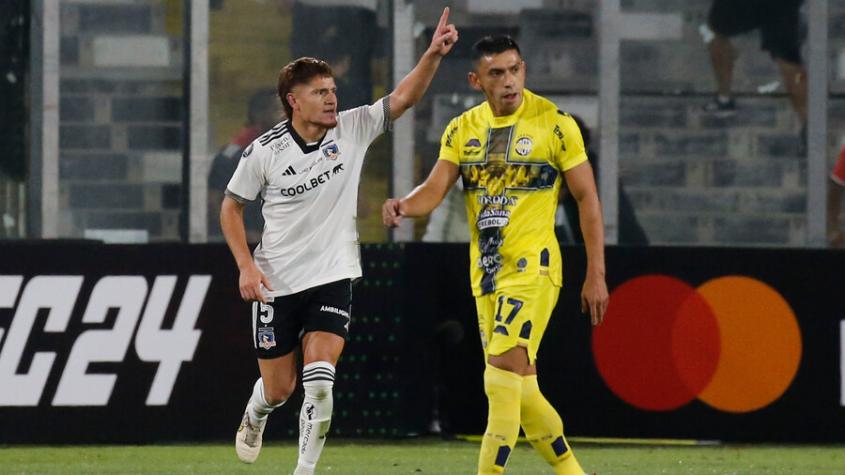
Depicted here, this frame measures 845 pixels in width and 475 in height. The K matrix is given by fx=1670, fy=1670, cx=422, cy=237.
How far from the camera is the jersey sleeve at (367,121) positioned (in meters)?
7.27

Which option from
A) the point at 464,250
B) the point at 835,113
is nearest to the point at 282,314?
the point at 464,250

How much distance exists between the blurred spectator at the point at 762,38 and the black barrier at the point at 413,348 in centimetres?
97

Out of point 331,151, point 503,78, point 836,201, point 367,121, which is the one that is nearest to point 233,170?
point 367,121

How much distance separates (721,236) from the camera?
9.88 meters

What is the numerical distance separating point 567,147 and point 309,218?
1176mm

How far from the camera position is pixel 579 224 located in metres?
9.73

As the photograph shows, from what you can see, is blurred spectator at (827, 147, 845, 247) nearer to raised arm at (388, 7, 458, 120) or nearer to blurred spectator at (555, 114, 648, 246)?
blurred spectator at (555, 114, 648, 246)

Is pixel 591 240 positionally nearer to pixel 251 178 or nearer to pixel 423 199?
pixel 423 199

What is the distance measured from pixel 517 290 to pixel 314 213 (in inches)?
40.5

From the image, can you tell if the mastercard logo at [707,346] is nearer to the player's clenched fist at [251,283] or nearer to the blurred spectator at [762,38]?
the blurred spectator at [762,38]

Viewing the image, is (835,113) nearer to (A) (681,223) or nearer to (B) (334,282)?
(A) (681,223)

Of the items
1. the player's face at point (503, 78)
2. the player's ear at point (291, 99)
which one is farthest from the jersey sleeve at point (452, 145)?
the player's ear at point (291, 99)

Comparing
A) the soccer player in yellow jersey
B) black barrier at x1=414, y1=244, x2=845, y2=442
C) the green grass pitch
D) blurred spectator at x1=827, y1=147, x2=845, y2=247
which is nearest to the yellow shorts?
the soccer player in yellow jersey

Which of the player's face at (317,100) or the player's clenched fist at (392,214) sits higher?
the player's face at (317,100)
